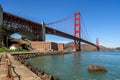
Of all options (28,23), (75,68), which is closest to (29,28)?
(28,23)

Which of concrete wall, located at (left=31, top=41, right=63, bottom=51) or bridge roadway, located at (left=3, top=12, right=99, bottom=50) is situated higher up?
bridge roadway, located at (left=3, top=12, right=99, bottom=50)

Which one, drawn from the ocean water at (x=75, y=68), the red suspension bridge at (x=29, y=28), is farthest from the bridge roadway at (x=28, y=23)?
the ocean water at (x=75, y=68)

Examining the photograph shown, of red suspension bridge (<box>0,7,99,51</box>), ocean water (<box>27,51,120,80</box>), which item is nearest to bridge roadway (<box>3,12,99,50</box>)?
red suspension bridge (<box>0,7,99,51</box>)

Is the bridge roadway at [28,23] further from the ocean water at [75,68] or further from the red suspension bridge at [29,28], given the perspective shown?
the ocean water at [75,68]

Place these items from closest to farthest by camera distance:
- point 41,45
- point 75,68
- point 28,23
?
1. point 75,68
2. point 28,23
3. point 41,45

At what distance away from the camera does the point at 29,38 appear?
102250 millimetres

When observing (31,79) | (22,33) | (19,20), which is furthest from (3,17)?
(31,79)

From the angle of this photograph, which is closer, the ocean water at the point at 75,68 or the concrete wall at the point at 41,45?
the ocean water at the point at 75,68

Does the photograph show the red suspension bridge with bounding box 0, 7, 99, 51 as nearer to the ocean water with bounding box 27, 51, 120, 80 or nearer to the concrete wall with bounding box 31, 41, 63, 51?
the concrete wall with bounding box 31, 41, 63, 51

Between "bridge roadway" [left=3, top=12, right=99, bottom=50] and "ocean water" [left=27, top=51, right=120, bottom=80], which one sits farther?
"bridge roadway" [left=3, top=12, right=99, bottom=50]

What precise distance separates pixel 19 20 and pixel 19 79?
73800mm

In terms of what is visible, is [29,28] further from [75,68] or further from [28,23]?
[75,68]

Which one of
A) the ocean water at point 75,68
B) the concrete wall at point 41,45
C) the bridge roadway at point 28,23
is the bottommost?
the ocean water at point 75,68

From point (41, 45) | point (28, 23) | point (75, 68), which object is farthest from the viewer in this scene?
point (41, 45)
